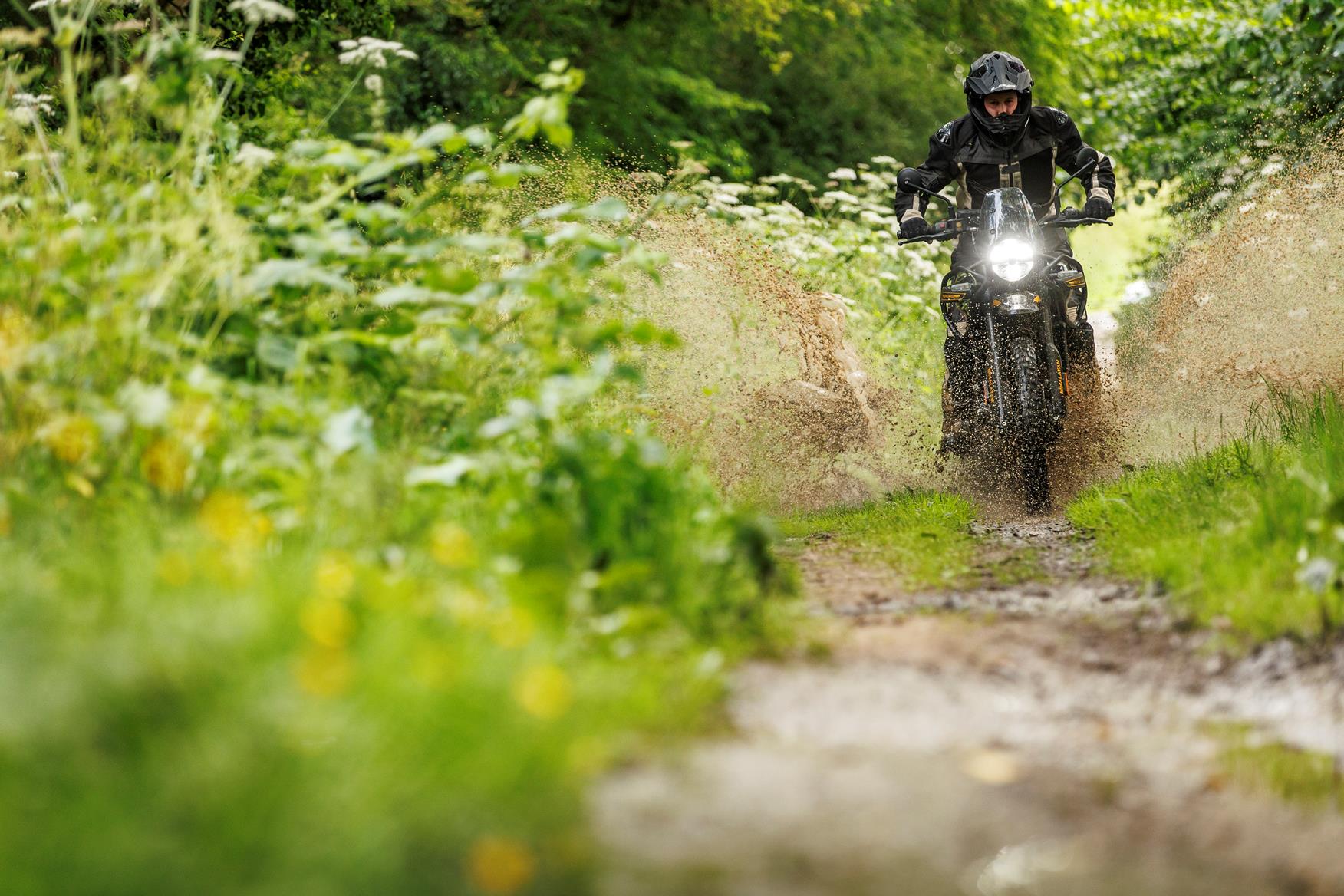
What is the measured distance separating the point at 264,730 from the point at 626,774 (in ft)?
2.06

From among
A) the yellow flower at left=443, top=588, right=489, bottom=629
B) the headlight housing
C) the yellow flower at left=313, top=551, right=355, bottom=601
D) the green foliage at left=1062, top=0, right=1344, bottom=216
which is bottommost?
the yellow flower at left=443, top=588, right=489, bottom=629

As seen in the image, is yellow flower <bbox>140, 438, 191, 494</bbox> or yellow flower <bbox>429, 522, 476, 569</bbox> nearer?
yellow flower <bbox>429, 522, 476, 569</bbox>

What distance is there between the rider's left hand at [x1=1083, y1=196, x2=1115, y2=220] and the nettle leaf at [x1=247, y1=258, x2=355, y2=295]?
3.96 m

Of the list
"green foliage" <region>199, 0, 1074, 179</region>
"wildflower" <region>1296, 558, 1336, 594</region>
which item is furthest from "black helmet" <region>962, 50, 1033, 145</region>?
"green foliage" <region>199, 0, 1074, 179</region>

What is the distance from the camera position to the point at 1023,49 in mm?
19656

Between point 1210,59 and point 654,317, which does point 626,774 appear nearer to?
point 654,317

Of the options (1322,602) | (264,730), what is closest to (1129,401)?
(1322,602)

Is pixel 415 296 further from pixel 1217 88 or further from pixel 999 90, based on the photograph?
pixel 1217 88

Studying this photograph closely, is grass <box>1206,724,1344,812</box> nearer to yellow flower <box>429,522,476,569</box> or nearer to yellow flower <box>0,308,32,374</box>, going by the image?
yellow flower <box>429,522,476,569</box>

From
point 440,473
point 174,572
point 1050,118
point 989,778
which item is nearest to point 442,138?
point 440,473

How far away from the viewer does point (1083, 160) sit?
651 centimetres

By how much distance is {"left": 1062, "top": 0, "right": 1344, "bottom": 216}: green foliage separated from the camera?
1040 centimetres

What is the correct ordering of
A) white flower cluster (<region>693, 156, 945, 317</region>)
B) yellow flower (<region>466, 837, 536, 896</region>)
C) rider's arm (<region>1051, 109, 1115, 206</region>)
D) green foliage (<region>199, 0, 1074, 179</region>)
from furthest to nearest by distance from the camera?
green foliage (<region>199, 0, 1074, 179</region>), white flower cluster (<region>693, 156, 945, 317</region>), rider's arm (<region>1051, 109, 1115, 206</region>), yellow flower (<region>466, 837, 536, 896</region>)

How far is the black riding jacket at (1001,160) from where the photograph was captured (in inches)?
269
